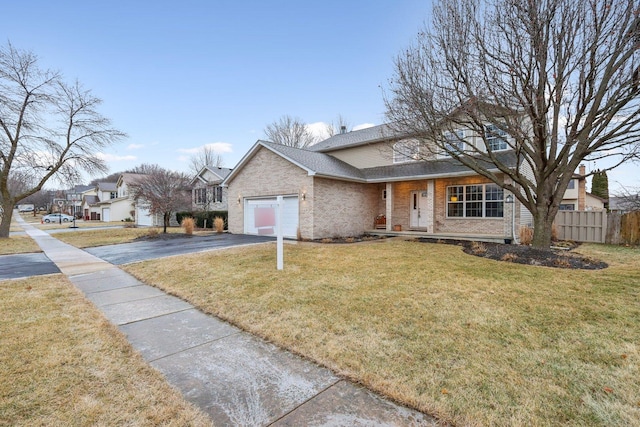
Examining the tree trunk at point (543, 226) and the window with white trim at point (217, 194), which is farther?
the window with white trim at point (217, 194)

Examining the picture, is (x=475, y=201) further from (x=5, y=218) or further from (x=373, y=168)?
(x=5, y=218)

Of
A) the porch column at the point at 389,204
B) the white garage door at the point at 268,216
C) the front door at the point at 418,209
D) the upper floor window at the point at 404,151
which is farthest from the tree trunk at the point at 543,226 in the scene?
the white garage door at the point at 268,216

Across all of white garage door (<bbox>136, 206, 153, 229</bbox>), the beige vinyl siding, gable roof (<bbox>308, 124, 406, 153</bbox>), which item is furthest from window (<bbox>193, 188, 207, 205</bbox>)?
the beige vinyl siding

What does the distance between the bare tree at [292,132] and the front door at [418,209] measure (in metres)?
25.5

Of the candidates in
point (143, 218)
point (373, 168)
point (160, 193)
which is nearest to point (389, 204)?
point (373, 168)

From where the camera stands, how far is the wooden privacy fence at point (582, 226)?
41.2 feet

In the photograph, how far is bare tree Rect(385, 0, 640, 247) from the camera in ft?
25.1

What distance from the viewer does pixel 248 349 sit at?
3.59m

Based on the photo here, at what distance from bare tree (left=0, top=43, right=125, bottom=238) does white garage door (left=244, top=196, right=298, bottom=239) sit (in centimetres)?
1239

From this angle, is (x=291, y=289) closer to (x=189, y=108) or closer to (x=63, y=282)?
(x=63, y=282)

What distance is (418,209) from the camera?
16500mm

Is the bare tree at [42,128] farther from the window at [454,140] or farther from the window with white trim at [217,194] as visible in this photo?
the window at [454,140]

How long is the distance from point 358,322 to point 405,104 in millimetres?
8794

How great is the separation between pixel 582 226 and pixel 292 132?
108ft
